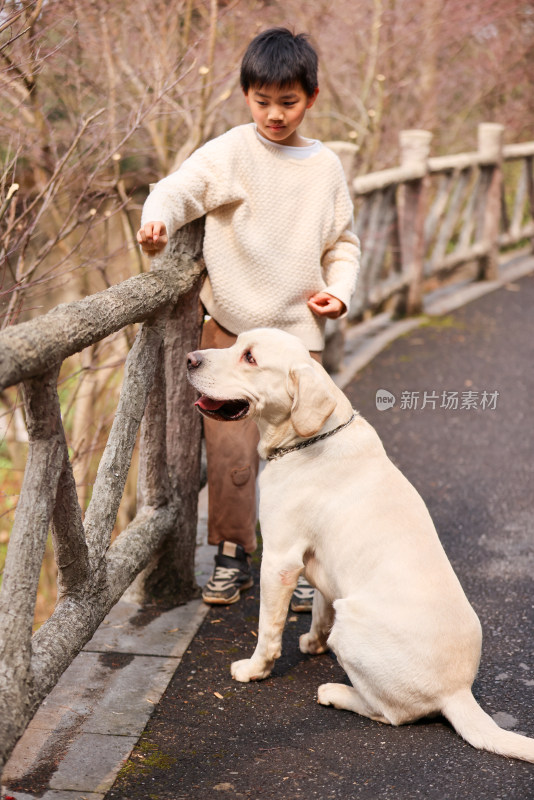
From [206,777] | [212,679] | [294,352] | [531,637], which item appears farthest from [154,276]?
[531,637]

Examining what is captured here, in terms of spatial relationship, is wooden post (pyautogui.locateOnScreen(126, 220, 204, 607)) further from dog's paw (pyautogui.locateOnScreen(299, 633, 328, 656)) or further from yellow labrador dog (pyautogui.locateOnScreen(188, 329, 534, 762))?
dog's paw (pyautogui.locateOnScreen(299, 633, 328, 656))

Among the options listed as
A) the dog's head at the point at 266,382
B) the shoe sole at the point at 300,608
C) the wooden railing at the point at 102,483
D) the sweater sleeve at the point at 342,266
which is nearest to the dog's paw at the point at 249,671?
the wooden railing at the point at 102,483

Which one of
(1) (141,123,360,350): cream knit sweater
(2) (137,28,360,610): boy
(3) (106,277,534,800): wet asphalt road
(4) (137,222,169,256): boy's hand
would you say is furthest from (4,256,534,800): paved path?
(4) (137,222,169,256): boy's hand

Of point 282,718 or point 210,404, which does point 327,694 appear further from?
point 210,404

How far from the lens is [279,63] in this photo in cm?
318

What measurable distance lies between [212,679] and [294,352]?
45.4 inches

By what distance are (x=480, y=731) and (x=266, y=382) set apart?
3.89ft

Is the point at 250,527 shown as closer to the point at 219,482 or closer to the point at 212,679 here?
the point at 219,482

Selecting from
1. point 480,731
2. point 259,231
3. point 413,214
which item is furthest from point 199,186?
point 413,214

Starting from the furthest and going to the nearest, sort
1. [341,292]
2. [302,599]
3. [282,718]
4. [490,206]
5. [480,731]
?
[490,206] < [302,599] < [341,292] < [282,718] < [480,731]

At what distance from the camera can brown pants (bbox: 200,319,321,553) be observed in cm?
358

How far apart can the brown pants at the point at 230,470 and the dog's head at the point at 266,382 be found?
0.58 meters

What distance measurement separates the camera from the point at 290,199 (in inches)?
134

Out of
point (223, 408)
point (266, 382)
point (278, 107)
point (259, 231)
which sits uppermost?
point (278, 107)
